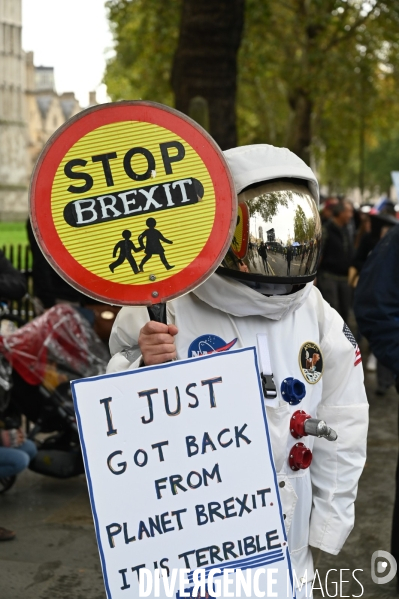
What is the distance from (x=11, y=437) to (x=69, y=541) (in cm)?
71

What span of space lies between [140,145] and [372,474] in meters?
4.68

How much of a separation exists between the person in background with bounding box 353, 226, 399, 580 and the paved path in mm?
1318

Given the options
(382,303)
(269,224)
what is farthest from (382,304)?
(269,224)

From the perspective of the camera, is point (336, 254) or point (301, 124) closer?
point (336, 254)

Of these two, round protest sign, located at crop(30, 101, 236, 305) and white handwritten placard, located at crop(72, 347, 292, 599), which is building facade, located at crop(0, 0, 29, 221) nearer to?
round protest sign, located at crop(30, 101, 236, 305)

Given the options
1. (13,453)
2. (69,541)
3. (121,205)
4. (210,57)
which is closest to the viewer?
(121,205)

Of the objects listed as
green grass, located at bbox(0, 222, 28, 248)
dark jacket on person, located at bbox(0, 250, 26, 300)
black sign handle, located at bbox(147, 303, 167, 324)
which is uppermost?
black sign handle, located at bbox(147, 303, 167, 324)

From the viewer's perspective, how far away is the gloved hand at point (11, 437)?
206 inches

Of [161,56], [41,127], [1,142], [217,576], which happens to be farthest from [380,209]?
[41,127]

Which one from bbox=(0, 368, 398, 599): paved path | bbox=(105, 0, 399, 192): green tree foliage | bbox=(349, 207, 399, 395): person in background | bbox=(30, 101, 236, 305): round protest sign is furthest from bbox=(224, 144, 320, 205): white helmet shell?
bbox=(105, 0, 399, 192): green tree foliage

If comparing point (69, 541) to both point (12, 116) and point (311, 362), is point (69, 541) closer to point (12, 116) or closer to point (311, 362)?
point (311, 362)

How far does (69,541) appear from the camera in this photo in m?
5.00

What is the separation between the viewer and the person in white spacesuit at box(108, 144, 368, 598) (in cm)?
254

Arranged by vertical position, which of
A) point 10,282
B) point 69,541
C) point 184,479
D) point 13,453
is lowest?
point 69,541
